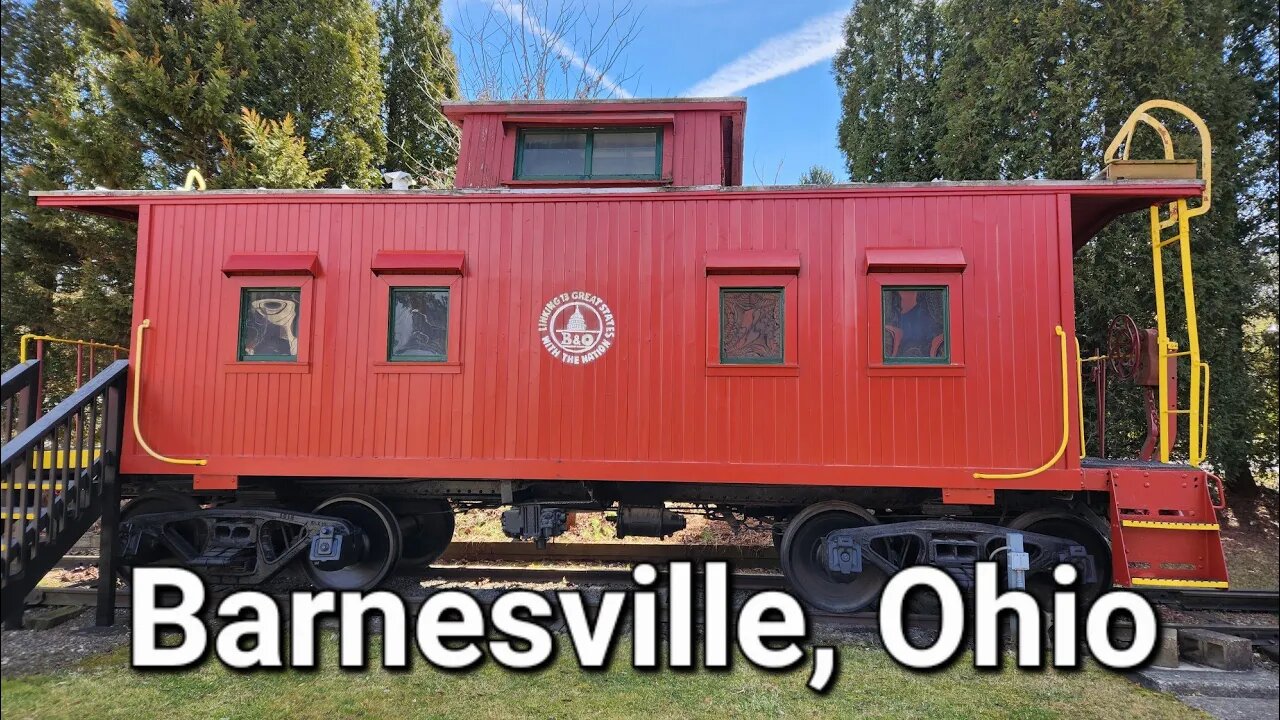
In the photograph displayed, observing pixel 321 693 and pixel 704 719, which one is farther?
pixel 321 693

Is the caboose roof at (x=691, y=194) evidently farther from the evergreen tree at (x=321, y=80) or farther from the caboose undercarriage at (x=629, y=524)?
the evergreen tree at (x=321, y=80)

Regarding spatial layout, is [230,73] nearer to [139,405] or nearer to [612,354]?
[139,405]

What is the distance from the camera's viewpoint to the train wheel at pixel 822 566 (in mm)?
5395

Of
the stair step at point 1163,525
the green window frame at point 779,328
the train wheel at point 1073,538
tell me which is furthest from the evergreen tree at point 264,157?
the stair step at point 1163,525

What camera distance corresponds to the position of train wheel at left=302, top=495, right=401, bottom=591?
5.67 m

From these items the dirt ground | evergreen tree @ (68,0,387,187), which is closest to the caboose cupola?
the dirt ground

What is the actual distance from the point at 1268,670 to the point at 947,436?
8.08ft

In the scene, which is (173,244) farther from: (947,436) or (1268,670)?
(1268,670)

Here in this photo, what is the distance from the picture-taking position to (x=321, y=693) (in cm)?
377

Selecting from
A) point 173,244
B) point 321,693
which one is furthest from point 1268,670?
point 173,244

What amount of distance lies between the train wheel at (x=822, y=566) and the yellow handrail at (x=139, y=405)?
4.98 m

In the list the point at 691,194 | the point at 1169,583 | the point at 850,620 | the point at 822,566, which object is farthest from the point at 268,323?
the point at 1169,583

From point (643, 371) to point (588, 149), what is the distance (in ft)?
8.95

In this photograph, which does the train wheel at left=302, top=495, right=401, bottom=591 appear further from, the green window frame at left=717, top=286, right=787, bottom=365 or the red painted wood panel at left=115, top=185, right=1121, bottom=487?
the green window frame at left=717, top=286, right=787, bottom=365
